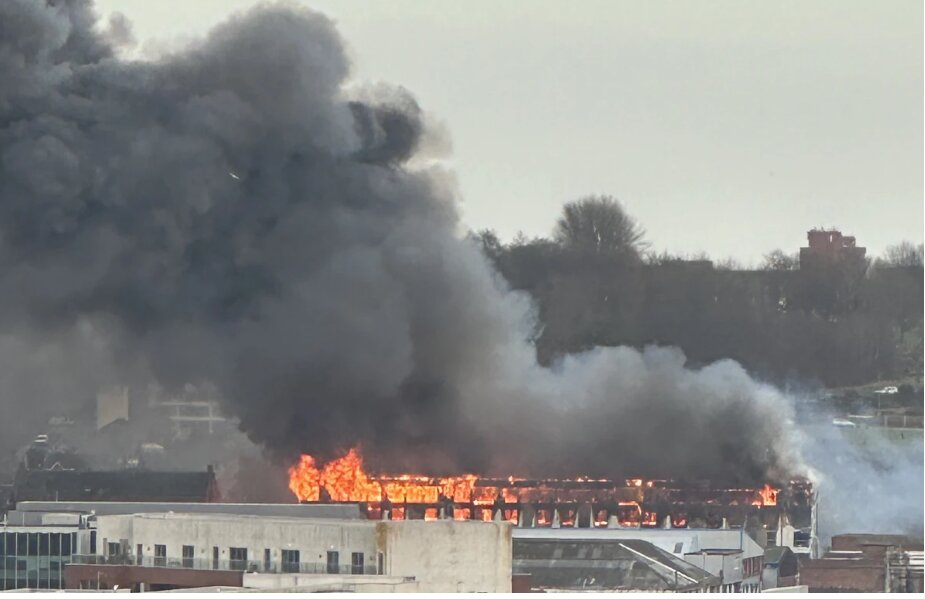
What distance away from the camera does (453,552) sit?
5022 centimetres

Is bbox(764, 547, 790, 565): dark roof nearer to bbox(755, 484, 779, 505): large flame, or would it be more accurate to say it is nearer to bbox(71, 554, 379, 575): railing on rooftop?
bbox(755, 484, 779, 505): large flame

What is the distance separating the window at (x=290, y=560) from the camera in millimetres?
51219

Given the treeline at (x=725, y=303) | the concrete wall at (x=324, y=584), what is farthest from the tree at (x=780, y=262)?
the concrete wall at (x=324, y=584)

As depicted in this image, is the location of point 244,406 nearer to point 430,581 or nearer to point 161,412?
point 161,412

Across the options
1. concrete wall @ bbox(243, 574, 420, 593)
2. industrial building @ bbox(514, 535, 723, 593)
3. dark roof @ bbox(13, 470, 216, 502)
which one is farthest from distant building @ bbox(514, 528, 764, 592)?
concrete wall @ bbox(243, 574, 420, 593)

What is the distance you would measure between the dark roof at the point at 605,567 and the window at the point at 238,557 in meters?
4.94

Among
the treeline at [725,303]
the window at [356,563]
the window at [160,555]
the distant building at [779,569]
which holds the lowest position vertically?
the window at [356,563]

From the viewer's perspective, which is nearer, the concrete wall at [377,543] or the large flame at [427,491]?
the concrete wall at [377,543]

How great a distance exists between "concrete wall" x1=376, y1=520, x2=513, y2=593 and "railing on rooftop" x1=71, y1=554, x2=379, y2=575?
1.98 feet

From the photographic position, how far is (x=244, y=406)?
68375mm

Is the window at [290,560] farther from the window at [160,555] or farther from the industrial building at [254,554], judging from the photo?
the window at [160,555]

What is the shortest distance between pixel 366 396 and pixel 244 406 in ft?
8.23

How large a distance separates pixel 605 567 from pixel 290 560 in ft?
23.2

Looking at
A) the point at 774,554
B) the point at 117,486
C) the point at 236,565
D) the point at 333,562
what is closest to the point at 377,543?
the point at 333,562
